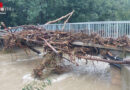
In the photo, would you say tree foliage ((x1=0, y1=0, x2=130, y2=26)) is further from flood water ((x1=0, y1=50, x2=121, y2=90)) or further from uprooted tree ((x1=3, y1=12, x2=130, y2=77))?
uprooted tree ((x1=3, y1=12, x2=130, y2=77))

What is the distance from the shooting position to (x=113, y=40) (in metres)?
6.31

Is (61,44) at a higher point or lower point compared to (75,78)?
higher

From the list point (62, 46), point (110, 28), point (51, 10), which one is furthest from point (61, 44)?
point (51, 10)

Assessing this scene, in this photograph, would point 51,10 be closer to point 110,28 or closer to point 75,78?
point 110,28

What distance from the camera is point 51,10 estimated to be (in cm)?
1853

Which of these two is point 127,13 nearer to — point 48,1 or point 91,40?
point 48,1

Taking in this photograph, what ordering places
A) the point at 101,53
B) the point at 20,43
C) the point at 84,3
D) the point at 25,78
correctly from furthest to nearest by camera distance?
the point at 84,3 < the point at 20,43 < the point at 25,78 < the point at 101,53

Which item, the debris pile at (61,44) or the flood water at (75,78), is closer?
the debris pile at (61,44)

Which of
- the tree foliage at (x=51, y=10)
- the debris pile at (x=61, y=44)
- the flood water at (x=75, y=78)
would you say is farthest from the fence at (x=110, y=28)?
the tree foliage at (x=51, y=10)

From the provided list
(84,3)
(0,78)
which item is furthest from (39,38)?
(84,3)

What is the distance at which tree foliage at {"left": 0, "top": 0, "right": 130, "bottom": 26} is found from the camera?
16688 mm

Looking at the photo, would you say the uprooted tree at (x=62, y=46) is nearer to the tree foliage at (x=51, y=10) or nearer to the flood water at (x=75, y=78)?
the flood water at (x=75, y=78)

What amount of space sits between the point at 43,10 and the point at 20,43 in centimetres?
861

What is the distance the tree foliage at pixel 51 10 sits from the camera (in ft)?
54.7
